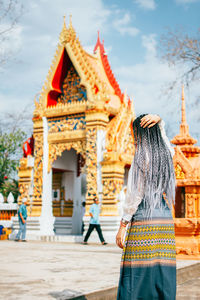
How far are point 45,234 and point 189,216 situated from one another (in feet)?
23.4

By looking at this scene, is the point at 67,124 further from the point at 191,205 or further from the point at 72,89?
the point at 191,205

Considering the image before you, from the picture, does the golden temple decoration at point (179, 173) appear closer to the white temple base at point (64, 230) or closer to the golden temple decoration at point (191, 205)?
the golden temple decoration at point (191, 205)

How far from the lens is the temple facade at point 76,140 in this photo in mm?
13625

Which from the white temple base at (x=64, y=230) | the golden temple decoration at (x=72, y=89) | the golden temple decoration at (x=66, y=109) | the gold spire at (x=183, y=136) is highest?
the golden temple decoration at (x=72, y=89)

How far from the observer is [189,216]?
8.72 meters

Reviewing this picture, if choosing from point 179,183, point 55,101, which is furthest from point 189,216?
point 55,101

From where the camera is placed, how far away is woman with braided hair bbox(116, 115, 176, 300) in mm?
3348

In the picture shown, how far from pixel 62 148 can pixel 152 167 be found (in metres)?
11.3

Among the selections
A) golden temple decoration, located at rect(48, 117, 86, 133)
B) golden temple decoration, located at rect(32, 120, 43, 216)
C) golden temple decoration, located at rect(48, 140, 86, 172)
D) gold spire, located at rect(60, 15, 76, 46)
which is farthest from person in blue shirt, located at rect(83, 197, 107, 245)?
gold spire, located at rect(60, 15, 76, 46)

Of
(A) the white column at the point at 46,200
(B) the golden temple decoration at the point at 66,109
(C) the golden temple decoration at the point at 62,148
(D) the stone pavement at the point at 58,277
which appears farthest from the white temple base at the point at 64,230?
(D) the stone pavement at the point at 58,277

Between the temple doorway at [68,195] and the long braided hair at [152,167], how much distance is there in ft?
41.3

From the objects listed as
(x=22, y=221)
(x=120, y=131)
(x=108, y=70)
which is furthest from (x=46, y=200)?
(x=108, y=70)

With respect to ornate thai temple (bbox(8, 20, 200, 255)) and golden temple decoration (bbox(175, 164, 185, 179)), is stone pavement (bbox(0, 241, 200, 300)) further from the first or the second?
ornate thai temple (bbox(8, 20, 200, 255))

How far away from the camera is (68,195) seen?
16.5m
